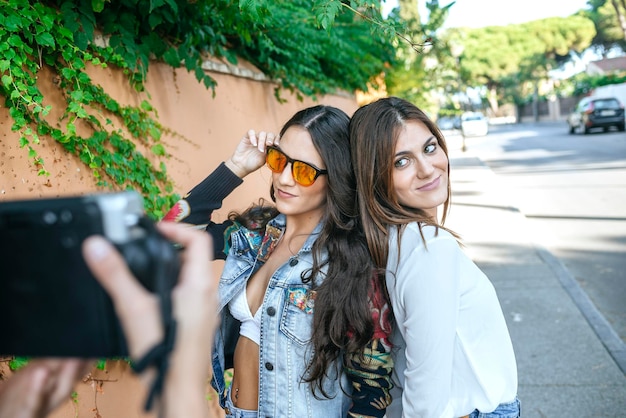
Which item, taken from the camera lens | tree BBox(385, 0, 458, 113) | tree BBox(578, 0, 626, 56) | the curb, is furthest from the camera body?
tree BBox(578, 0, 626, 56)

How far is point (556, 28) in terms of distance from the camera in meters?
59.3

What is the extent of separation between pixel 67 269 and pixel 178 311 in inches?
4.7

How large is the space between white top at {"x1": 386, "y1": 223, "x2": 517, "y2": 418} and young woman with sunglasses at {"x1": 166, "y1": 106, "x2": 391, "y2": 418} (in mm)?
113

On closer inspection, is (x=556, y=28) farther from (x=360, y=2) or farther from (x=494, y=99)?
(x=360, y=2)

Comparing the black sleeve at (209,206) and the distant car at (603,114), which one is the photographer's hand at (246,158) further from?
the distant car at (603,114)

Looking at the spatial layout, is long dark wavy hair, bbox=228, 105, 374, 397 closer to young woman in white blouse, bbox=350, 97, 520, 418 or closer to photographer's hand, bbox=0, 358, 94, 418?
young woman in white blouse, bbox=350, 97, 520, 418

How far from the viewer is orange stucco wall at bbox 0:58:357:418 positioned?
235cm

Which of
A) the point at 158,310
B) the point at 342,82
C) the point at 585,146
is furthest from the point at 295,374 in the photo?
the point at 585,146

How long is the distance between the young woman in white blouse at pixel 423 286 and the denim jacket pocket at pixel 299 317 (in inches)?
9.3

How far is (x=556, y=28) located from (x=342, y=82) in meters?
59.1

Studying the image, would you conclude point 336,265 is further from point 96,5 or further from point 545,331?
point 545,331

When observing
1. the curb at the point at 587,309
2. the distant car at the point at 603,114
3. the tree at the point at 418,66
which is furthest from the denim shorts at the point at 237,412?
the distant car at the point at 603,114

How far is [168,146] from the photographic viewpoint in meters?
3.38

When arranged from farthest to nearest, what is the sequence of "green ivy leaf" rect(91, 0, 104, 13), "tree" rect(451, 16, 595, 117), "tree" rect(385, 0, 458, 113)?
"tree" rect(451, 16, 595, 117)
"tree" rect(385, 0, 458, 113)
"green ivy leaf" rect(91, 0, 104, 13)
